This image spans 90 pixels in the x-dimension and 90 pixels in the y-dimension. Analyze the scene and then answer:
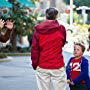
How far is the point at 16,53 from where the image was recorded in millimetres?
27734

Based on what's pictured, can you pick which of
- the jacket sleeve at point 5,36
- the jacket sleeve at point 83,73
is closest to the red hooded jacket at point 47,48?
the jacket sleeve at point 83,73

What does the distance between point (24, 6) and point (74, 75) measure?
22254 millimetres

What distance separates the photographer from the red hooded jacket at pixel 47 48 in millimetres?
7781

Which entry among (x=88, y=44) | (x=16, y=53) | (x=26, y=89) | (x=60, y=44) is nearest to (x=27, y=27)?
(x=16, y=53)

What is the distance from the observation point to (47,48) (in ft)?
25.6

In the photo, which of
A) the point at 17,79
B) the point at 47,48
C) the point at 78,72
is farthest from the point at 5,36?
the point at 17,79

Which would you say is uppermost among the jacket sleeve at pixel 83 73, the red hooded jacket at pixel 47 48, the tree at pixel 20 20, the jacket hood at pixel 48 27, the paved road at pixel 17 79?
the jacket hood at pixel 48 27

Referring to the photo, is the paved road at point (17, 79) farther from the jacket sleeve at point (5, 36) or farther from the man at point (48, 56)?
the jacket sleeve at point (5, 36)

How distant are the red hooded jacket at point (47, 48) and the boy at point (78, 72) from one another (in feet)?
0.64

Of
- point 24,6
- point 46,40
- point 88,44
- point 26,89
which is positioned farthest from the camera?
point 24,6

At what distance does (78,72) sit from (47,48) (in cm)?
60

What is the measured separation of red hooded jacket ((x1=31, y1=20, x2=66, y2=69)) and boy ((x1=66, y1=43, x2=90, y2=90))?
0.64 feet

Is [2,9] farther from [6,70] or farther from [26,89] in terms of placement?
[26,89]

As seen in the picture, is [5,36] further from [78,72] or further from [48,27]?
[78,72]
